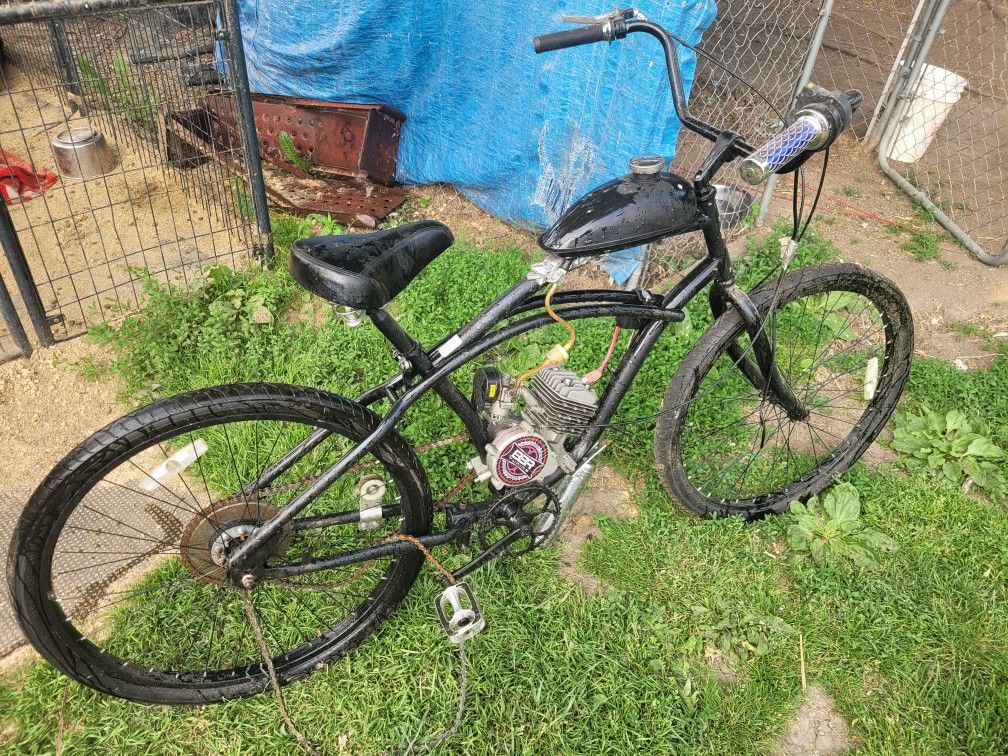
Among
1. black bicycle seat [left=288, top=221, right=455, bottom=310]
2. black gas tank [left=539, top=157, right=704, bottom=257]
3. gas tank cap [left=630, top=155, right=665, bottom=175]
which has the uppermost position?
gas tank cap [left=630, top=155, right=665, bottom=175]

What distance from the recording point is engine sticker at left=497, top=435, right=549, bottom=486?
259cm

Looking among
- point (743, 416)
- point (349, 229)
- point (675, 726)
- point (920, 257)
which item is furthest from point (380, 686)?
point (920, 257)

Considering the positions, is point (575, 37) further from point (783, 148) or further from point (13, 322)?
point (13, 322)

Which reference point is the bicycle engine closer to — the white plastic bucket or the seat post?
the seat post

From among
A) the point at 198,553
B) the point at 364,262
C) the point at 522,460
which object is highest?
the point at 364,262

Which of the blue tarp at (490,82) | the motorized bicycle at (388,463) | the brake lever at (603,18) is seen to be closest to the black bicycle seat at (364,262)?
the motorized bicycle at (388,463)

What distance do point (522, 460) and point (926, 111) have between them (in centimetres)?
520

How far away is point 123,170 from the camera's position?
534 centimetres

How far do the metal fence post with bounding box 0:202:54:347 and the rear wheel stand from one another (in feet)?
3.57

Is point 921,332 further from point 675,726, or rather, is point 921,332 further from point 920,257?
point 675,726

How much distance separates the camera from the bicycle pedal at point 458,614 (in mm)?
2545

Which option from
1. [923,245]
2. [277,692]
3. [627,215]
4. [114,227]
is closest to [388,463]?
[277,692]

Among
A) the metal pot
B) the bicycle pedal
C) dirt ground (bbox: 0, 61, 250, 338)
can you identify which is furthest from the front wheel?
the metal pot

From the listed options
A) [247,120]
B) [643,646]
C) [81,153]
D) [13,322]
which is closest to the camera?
[643,646]
